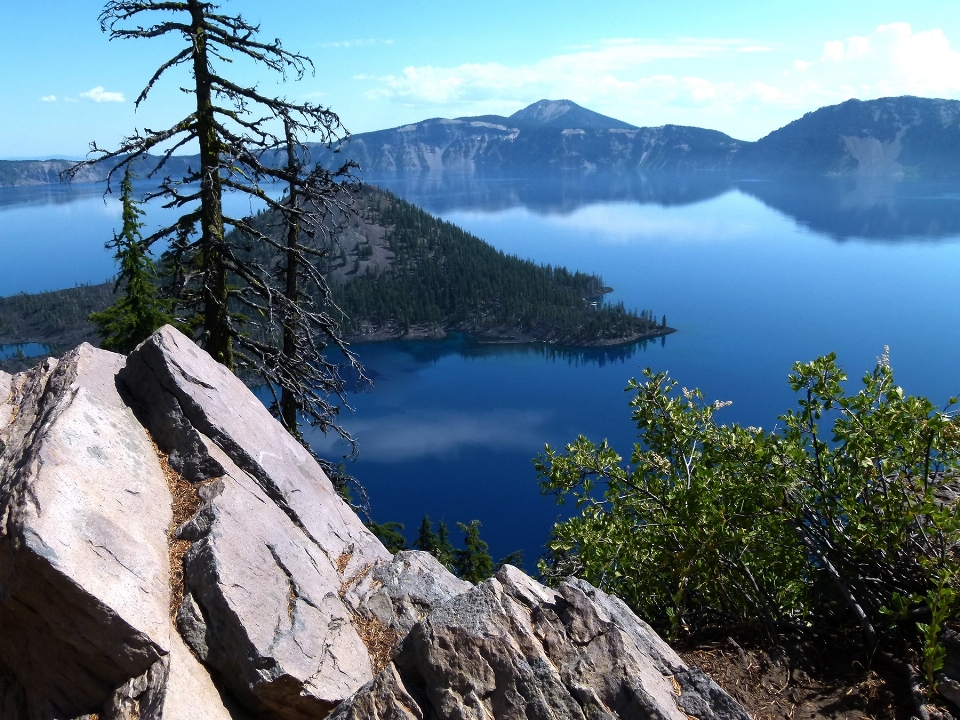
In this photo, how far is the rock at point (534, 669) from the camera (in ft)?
21.6

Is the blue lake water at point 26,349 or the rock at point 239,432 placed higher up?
the rock at point 239,432

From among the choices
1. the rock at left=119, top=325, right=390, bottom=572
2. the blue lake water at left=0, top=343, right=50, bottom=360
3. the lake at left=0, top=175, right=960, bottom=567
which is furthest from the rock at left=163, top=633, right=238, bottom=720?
the blue lake water at left=0, top=343, right=50, bottom=360

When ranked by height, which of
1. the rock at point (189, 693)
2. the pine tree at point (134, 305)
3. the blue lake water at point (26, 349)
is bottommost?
the blue lake water at point (26, 349)

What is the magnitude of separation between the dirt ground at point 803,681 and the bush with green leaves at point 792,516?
32 centimetres

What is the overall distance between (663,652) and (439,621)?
2483mm

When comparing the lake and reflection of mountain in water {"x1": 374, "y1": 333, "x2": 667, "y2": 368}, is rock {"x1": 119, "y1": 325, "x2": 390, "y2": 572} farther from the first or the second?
reflection of mountain in water {"x1": 374, "y1": 333, "x2": 667, "y2": 368}

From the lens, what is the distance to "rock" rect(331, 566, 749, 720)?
21.6 ft

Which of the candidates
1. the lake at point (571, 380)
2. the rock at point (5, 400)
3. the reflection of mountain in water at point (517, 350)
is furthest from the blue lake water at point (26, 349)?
the rock at point (5, 400)

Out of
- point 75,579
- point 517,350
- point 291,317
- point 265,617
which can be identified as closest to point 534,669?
point 265,617

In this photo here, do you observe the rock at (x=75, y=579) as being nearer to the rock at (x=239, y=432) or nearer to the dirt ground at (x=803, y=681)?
the rock at (x=239, y=432)

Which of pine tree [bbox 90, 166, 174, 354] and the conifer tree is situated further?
pine tree [bbox 90, 166, 174, 354]

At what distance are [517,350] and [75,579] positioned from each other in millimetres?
165657

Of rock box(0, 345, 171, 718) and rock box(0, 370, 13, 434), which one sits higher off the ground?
rock box(0, 370, 13, 434)

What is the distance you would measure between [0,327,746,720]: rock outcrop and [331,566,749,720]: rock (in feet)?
0.06
